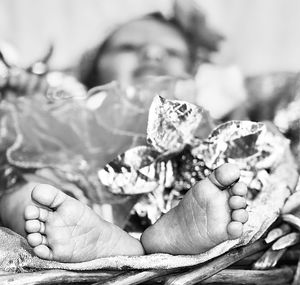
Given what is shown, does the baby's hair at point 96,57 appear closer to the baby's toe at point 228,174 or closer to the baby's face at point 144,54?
the baby's face at point 144,54

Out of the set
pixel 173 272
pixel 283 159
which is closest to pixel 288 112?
pixel 283 159

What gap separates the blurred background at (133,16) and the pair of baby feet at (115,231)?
0.47 metres

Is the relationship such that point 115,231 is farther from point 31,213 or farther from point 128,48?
point 128,48

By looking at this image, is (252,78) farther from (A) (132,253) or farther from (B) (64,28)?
(A) (132,253)

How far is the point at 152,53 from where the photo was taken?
94 centimetres

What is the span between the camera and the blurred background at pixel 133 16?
3.38 ft

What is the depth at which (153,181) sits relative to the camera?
74cm

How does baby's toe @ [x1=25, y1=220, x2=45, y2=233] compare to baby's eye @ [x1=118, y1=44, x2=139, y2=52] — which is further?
baby's eye @ [x1=118, y1=44, x2=139, y2=52]

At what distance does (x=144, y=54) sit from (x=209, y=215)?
16.5 inches

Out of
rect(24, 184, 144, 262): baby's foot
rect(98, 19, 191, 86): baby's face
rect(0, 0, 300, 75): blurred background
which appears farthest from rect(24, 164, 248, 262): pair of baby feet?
rect(0, 0, 300, 75): blurred background

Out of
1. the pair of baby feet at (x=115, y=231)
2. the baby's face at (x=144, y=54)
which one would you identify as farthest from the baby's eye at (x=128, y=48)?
the pair of baby feet at (x=115, y=231)

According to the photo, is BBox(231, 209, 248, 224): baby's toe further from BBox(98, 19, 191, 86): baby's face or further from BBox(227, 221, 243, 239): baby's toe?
BBox(98, 19, 191, 86): baby's face

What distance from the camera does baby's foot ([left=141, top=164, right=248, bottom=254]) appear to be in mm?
579

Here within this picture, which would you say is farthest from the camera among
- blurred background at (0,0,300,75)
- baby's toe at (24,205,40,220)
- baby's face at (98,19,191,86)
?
blurred background at (0,0,300,75)
